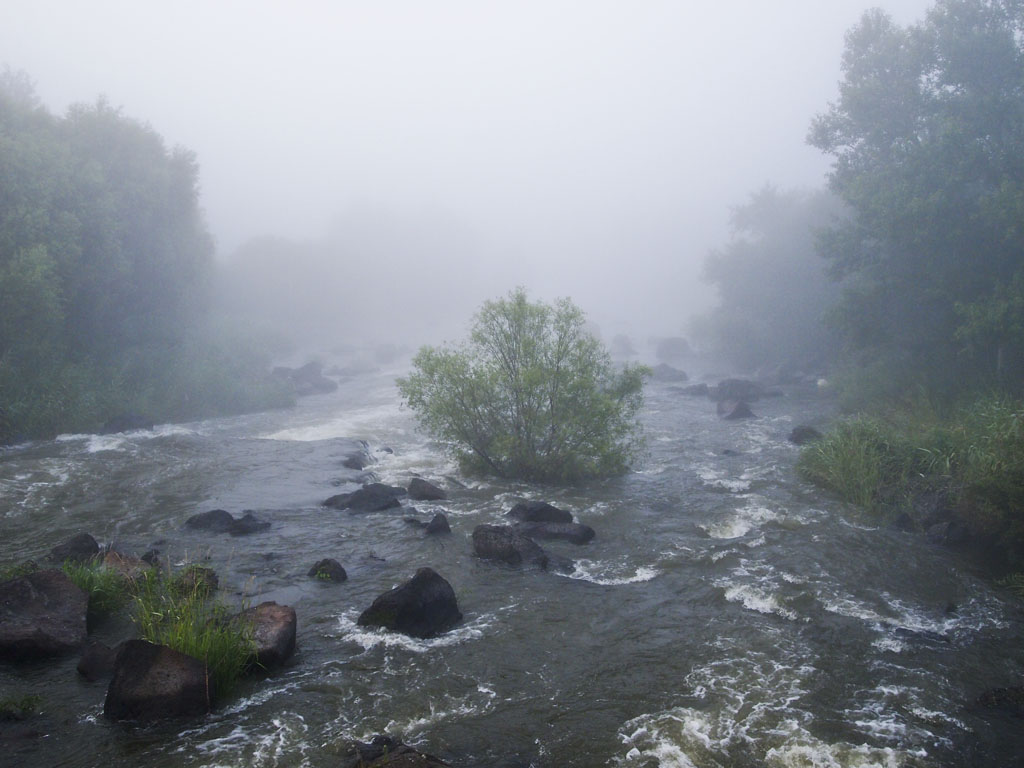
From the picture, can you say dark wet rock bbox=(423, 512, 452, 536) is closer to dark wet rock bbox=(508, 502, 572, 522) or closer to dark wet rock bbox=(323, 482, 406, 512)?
dark wet rock bbox=(508, 502, 572, 522)

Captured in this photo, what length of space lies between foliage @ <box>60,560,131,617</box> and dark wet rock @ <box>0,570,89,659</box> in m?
0.43

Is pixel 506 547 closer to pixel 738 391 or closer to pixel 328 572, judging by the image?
pixel 328 572

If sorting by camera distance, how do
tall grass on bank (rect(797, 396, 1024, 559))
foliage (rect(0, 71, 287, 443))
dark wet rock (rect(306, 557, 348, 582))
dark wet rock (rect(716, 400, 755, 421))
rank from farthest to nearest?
1. dark wet rock (rect(716, 400, 755, 421))
2. foliage (rect(0, 71, 287, 443))
3. tall grass on bank (rect(797, 396, 1024, 559))
4. dark wet rock (rect(306, 557, 348, 582))

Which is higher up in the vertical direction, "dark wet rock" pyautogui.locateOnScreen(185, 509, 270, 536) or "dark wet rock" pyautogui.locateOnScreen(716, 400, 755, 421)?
"dark wet rock" pyautogui.locateOnScreen(185, 509, 270, 536)

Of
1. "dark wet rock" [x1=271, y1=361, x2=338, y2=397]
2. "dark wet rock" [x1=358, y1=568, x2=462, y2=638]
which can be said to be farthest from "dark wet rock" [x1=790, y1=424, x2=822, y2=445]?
"dark wet rock" [x1=271, y1=361, x2=338, y2=397]

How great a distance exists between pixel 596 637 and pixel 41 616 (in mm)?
9615


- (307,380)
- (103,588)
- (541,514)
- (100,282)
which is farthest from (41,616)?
(307,380)

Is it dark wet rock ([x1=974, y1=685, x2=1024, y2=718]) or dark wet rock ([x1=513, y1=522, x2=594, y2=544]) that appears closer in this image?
dark wet rock ([x1=974, y1=685, x2=1024, y2=718])

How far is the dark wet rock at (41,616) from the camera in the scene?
10461 millimetres

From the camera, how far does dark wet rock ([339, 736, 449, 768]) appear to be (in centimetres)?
767

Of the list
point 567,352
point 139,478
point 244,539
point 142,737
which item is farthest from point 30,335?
point 142,737

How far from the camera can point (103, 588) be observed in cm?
1240

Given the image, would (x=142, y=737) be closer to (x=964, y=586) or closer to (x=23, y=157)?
(x=964, y=586)

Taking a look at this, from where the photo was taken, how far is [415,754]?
782 centimetres
